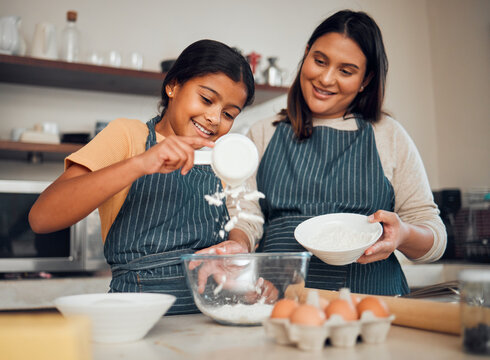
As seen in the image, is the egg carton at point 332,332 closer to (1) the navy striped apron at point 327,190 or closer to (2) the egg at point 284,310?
(2) the egg at point 284,310

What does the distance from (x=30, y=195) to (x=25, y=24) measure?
3.24ft

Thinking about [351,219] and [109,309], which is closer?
[109,309]

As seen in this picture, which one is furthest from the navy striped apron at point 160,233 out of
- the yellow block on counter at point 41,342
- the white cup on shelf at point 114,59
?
the white cup on shelf at point 114,59

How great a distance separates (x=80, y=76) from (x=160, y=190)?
1627 millimetres

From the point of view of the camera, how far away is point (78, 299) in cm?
78

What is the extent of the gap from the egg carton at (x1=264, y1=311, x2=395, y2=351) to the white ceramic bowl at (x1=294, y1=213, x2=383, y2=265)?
0.35m

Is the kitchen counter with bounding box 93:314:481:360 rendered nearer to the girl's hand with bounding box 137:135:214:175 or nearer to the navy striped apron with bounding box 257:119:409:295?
the girl's hand with bounding box 137:135:214:175

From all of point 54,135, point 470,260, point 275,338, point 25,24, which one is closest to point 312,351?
point 275,338

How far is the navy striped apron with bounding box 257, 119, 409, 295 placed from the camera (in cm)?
135

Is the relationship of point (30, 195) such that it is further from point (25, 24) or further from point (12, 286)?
point (25, 24)

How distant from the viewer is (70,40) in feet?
8.66

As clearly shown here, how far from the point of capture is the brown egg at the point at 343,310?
660mm

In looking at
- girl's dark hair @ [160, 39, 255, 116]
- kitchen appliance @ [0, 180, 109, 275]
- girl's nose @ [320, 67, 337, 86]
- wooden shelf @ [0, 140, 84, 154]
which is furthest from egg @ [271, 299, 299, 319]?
wooden shelf @ [0, 140, 84, 154]

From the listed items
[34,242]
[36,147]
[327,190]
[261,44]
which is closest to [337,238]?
[327,190]
